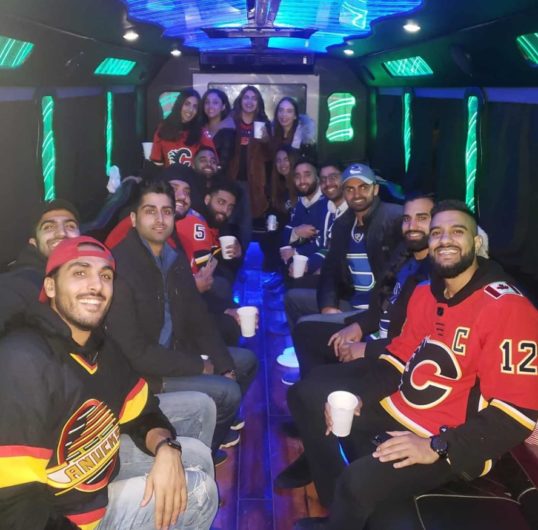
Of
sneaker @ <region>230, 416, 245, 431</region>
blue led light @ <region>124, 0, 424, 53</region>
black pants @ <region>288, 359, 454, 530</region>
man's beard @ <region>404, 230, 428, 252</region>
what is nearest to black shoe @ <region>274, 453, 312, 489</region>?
black pants @ <region>288, 359, 454, 530</region>

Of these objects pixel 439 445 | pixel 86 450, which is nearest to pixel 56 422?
pixel 86 450

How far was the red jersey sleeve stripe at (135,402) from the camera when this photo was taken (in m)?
2.02

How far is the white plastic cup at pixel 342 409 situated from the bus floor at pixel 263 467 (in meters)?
0.60

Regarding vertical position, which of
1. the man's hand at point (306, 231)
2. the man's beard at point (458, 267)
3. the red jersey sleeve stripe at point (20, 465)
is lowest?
the red jersey sleeve stripe at point (20, 465)

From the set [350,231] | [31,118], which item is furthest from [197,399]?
[31,118]

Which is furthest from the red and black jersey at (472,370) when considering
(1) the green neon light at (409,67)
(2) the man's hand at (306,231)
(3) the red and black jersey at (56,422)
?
(1) the green neon light at (409,67)

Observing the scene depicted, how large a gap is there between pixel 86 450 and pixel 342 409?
0.96 meters

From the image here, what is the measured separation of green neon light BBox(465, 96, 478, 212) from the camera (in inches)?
177

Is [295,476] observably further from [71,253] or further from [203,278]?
[71,253]

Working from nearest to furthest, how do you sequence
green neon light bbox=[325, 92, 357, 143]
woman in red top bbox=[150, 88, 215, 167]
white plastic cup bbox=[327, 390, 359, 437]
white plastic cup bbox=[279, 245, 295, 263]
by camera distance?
white plastic cup bbox=[327, 390, 359, 437] < white plastic cup bbox=[279, 245, 295, 263] < woman in red top bbox=[150, 88, 215, 167] < green neon light bbox=[325, 92, 357, 143]

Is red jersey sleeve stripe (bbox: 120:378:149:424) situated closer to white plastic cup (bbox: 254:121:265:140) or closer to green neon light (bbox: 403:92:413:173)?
white plastic cup (bbox: 254:121:265:140)

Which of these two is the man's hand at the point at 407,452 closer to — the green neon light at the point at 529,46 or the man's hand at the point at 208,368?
the man's hand at the point at 208,368

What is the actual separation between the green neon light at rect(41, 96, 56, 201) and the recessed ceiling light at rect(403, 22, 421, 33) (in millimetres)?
2612

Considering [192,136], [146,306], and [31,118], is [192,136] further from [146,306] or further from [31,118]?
[146,306]
